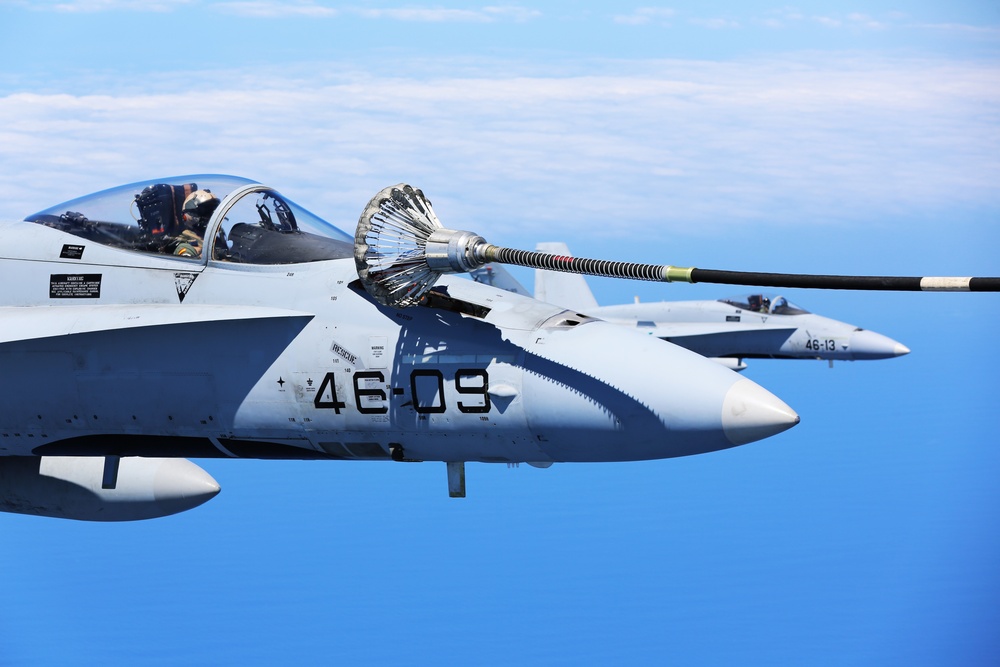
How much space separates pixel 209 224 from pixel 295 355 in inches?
55.8

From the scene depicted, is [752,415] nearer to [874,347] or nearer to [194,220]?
[194,220]

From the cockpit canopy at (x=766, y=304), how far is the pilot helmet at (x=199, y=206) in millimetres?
30019

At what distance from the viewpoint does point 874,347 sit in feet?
121

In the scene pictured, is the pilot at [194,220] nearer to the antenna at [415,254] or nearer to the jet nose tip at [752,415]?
the antenna at [415,254]

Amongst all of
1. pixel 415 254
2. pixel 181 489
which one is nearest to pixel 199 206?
pixel 415 254

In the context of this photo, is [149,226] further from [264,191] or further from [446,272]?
[446,272]

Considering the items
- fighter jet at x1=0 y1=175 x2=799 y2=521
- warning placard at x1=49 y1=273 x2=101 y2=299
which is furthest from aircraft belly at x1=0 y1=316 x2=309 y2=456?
warning placard at x1=49 y1=273 x2=101 y2=299

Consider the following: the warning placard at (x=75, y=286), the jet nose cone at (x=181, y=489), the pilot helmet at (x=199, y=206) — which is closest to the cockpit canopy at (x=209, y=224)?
the pilot helmet at (x=199, y=206)


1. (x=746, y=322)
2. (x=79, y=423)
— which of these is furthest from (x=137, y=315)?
(x=746, y=322)

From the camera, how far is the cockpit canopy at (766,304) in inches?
1480

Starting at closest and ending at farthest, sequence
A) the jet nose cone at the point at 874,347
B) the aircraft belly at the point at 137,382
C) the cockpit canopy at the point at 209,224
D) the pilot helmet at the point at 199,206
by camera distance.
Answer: the aircraft belly at the point at 137,382 → the cockpit canopy at the point at 209,224 → the pilot helmet at the point at 199,206 → the jet nose cone at the point at 874,347

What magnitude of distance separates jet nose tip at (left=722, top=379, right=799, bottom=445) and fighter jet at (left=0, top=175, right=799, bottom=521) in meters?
0.01

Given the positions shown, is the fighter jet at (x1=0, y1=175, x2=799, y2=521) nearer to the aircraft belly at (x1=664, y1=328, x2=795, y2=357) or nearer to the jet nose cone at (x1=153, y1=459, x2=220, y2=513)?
the jet nose cone at (x1=153, y1=459, x2=220, y2=513)

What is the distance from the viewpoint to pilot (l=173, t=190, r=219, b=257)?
9516mm
